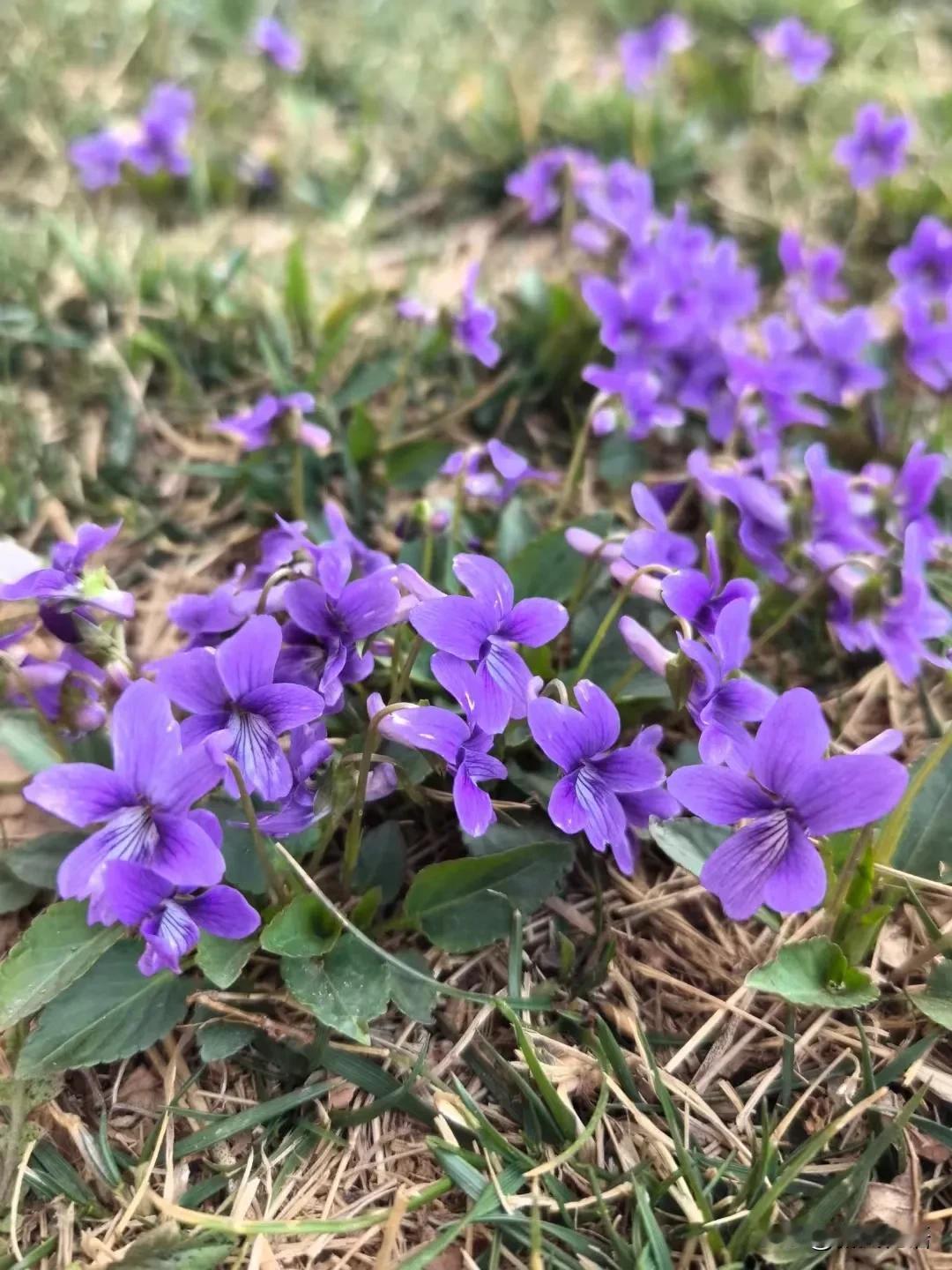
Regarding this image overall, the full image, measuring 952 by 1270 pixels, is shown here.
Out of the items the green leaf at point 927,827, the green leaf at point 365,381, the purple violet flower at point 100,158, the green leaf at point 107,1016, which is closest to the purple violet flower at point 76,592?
the green leaf at point 107,1016

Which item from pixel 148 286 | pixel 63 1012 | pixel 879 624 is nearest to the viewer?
pixel 63 1012

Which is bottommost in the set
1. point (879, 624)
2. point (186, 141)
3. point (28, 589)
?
point (879, 624)

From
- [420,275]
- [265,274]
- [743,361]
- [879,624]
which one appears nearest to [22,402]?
[265,274]

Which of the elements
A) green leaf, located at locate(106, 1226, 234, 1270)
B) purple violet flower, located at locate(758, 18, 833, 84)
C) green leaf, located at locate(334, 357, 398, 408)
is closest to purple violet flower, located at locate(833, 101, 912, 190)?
purple violet flower, located at locate(758, 18, 833, 84)

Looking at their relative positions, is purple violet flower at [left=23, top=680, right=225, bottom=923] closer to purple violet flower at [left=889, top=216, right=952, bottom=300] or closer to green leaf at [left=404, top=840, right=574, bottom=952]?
green leaf at [left=404, top=840, right=574, bottom=952]

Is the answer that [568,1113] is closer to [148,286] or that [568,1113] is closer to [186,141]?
[148,286]

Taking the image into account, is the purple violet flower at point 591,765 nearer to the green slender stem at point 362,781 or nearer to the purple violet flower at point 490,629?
the purple violet flower at point 490,629

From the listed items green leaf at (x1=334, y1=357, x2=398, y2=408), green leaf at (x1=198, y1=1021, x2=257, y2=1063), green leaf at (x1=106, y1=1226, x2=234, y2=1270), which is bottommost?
green leaf at (x1=106, y1=1226, x2=234, y2=1270)
